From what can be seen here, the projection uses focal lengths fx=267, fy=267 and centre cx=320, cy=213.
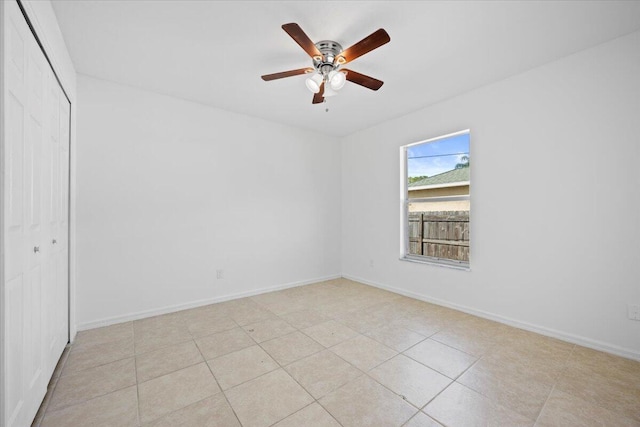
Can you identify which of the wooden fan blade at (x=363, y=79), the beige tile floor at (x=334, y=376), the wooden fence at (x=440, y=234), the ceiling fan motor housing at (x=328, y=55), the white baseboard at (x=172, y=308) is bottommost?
the beige tile floor at (x=334, y=376)

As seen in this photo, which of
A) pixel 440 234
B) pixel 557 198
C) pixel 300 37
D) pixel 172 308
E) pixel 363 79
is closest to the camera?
pixel 300 37

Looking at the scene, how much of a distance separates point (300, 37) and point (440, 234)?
9.59 ft

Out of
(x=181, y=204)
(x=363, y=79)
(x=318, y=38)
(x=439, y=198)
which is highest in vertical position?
(x=318, y=38)

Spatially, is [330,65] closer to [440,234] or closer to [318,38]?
[318,38]

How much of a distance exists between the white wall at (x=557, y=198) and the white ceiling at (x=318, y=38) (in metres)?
0.27

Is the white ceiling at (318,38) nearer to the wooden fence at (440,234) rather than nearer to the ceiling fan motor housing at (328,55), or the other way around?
the ceiling fan motor housing at (328,55)

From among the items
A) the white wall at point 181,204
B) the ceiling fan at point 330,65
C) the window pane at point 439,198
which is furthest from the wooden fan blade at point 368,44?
the white wall at point 181,204

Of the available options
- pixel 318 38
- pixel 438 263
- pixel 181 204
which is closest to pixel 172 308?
pixel 181 204

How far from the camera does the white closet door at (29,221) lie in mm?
1213

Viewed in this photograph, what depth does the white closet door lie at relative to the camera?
47.8 inches

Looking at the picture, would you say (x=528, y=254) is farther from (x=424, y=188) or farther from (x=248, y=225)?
(x=248, y=225)

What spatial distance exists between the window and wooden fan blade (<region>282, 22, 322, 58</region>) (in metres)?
2.14

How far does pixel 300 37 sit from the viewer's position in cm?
178

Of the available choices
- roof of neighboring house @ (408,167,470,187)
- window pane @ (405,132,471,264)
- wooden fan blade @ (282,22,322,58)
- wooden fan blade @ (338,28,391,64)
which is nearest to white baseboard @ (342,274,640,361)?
window pane @ (405,132,471,264)
